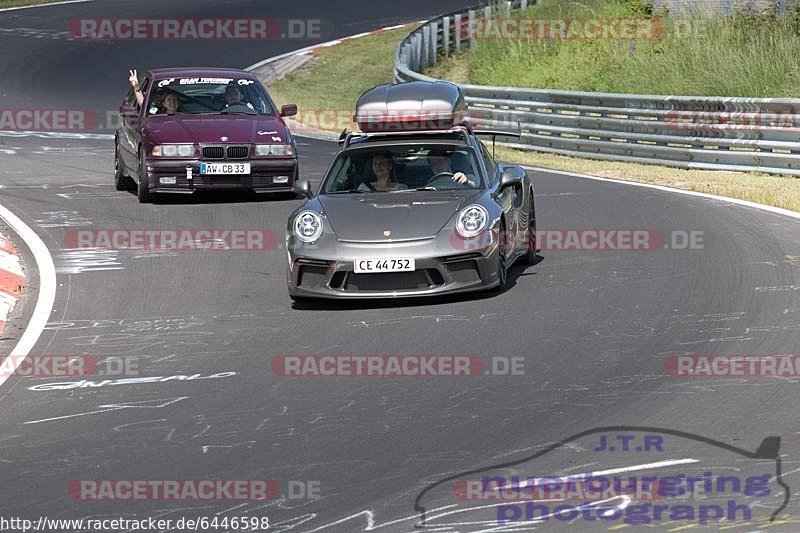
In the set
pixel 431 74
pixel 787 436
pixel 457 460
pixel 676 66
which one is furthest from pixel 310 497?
pixel 431 74

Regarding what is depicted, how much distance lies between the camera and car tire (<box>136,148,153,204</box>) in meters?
16.6

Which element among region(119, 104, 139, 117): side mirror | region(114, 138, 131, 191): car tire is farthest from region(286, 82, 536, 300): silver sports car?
region(114, 138, 131, 191): car tire

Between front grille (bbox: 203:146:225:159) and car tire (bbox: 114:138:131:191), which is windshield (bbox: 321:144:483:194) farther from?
car tire (bbox: 114:138:131:191)

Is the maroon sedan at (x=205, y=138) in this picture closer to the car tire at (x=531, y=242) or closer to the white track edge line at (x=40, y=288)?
the white track edge line at (x=40, y=288)

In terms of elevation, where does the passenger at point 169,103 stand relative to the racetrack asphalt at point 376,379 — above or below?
above

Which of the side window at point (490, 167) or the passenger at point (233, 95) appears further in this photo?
the passenger at point (233, 95)

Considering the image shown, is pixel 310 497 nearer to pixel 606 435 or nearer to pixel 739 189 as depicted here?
pixel 606 435

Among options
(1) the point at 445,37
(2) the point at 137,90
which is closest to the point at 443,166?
(2) the point at 137,90

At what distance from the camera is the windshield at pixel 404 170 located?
39.1ft

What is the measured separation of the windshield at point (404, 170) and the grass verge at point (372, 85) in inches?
202

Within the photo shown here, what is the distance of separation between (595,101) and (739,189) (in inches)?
195

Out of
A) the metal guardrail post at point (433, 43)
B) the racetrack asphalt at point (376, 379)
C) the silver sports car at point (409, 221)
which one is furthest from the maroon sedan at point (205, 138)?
the metal guardrail post at point (433, 43)

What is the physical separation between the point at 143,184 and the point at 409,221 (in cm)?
636

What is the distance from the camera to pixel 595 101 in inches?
875
